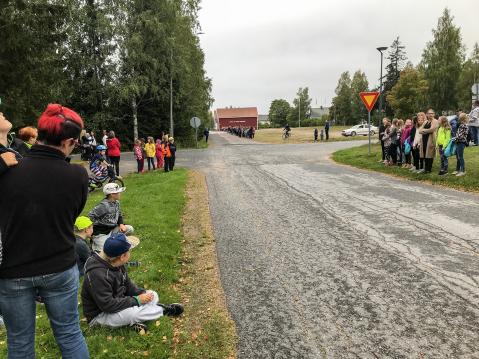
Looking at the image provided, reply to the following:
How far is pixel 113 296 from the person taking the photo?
4051 millimetres

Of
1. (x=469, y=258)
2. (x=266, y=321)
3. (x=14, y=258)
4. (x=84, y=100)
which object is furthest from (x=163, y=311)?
(x=84, y=100)

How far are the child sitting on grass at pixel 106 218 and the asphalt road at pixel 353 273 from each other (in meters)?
1.68

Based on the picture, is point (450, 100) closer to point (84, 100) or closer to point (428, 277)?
point (84, 100)

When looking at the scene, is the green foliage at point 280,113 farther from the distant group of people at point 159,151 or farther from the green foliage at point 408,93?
the distant group of people at point 159,151

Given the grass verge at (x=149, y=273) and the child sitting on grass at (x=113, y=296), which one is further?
the child sitting on grass at (x=113, y=296)

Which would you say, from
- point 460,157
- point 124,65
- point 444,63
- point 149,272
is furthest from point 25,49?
point 444,63

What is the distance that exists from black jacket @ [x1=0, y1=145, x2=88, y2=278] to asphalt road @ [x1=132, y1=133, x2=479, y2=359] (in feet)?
6.32

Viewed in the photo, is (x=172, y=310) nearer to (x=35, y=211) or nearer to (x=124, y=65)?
(x=35, y=211)

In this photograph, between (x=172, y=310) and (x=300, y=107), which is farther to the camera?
(x=300, y=107)

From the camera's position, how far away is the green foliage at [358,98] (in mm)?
80188

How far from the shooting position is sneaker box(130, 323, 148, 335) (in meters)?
3.94

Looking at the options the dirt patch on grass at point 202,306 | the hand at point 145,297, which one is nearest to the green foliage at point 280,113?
the dirt patch on grass at point 202,306

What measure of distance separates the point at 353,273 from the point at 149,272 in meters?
2.64

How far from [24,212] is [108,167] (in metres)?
11.6
